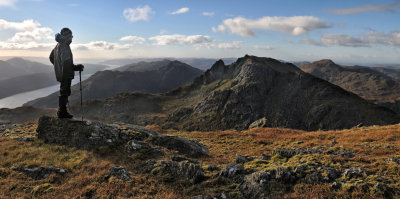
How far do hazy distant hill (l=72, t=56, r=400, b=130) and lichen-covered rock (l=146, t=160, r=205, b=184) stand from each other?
114692 mm

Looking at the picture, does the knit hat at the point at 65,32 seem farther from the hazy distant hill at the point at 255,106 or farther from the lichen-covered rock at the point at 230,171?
the hazy distant hill at the point at 255,106

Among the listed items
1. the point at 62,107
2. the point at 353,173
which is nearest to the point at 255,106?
the point at 62,107

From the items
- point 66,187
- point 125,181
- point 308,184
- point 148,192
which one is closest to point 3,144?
point 66,187

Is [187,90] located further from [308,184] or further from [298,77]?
[308,184]

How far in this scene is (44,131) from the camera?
15.6 m

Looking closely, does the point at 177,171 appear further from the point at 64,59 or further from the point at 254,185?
the point at 64,59

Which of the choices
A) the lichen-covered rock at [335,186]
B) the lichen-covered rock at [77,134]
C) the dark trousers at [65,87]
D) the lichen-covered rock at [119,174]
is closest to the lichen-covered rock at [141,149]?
the lichen-covered rock at [77,134]

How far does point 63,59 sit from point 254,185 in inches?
606

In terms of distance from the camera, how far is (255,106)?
449 ft

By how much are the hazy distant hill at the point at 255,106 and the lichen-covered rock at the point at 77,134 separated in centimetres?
11198

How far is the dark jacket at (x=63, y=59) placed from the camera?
49.3 ft

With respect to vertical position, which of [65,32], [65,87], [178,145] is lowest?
[178,145]

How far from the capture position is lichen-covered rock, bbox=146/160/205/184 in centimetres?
1028

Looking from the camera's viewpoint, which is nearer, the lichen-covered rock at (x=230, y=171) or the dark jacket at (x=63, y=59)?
the lichen-covered rock at (x=230, y=171)
